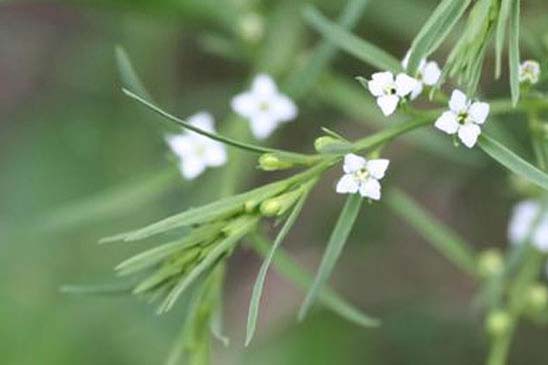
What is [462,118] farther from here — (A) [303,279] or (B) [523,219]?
(B) [523,219]

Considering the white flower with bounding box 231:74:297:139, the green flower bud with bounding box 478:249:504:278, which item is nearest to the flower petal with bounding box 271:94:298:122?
the white flower with bounding box 231:74:297:139

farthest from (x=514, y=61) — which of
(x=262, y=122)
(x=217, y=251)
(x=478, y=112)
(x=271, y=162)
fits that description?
(x=262, y=122)

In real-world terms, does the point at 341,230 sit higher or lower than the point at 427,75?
lower

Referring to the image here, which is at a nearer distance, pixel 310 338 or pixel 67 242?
pixel 310 338

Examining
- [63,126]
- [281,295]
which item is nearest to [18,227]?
[63,126]

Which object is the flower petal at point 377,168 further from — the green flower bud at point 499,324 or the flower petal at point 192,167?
the green flower bud at point 499,324

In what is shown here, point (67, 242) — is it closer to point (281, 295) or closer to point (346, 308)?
point (281, 295)

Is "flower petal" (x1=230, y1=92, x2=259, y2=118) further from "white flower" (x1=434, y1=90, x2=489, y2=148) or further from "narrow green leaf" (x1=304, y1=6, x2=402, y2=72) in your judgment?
"white flower" (x1=434, y1=90, x2=489, y2=148)
